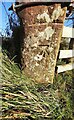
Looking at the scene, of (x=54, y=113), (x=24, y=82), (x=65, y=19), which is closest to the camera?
(x=54, y=113)

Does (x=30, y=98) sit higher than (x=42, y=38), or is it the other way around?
(x=42, y=38)

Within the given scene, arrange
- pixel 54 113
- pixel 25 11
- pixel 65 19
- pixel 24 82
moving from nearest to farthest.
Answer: pixel 54 113 → pixel 24 82 → pixel 25 11 → pixel 65 19

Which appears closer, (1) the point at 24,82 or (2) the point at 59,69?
(1) the point at 24,82

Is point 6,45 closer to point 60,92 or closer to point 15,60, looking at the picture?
point 15,60

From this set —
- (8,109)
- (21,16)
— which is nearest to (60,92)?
(8,109)

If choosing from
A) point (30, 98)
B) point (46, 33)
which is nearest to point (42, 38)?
point (46, 33)

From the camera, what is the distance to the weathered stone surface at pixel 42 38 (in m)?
2.52

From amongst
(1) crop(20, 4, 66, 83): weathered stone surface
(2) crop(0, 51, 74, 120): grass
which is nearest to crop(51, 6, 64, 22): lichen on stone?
(1) crop(20, 4, 66, 83): weathered stone surface

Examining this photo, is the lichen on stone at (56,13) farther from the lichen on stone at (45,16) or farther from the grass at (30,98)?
the grass at (30,98)

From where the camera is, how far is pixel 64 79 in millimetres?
2627

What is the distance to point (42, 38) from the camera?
8.32 feet

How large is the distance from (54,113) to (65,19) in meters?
0.95

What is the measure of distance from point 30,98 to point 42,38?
559 mm

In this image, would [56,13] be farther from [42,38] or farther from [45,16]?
[42,38]
